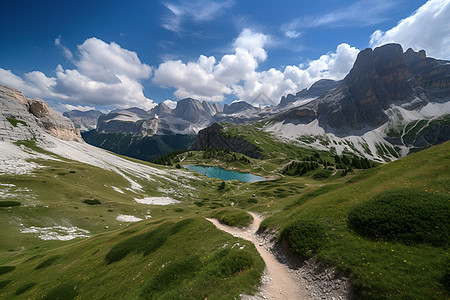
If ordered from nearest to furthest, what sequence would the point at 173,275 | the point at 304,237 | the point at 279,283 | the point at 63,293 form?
the point at 279,283 → the point at 173,275 → the point at 304,237 → the point at 63,293

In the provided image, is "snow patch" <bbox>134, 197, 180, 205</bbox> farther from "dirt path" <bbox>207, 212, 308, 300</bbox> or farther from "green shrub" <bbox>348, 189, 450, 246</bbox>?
"green shrub" <bbox>348, 189, 450, 246</bbox>

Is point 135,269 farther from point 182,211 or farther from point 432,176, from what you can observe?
point 432,176

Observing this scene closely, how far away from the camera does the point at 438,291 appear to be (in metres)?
10.1

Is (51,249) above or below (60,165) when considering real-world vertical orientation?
below

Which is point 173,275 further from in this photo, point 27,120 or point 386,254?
point 27,120

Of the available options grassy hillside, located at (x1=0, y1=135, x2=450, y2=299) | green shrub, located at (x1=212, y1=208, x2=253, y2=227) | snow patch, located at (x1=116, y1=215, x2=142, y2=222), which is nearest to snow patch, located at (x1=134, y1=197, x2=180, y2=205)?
snow patch, located at (x1=116, y1=215, x2=142, y2=222)

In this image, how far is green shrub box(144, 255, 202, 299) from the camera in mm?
15789

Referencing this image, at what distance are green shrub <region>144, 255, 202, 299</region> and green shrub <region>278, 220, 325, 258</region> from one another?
403 inches

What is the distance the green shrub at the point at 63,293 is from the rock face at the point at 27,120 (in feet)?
314

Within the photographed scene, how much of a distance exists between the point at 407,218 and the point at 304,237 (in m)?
9.12

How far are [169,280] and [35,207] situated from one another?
146ft

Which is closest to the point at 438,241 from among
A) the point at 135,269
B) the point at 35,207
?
the point at 135,269

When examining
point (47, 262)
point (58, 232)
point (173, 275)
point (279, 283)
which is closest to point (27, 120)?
point (58, 232)

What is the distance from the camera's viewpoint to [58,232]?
122ft
